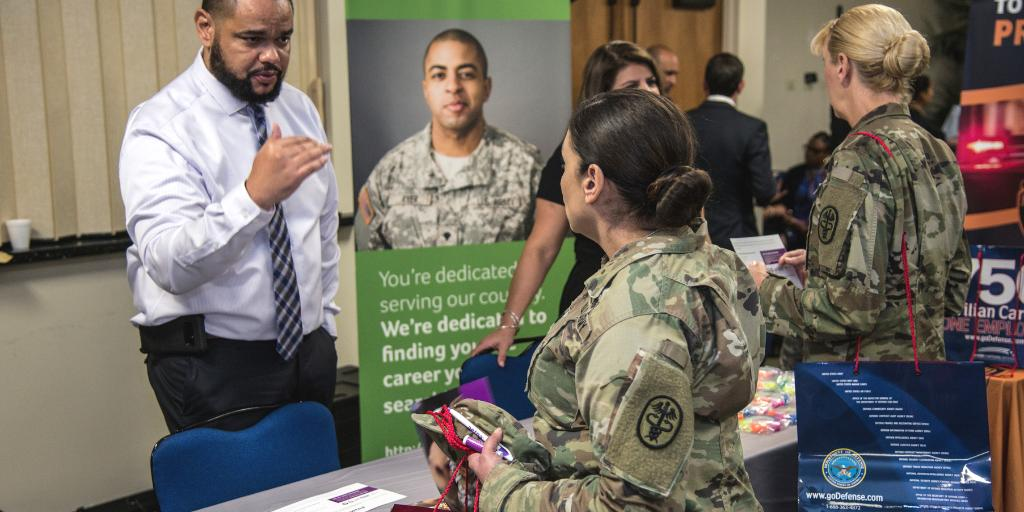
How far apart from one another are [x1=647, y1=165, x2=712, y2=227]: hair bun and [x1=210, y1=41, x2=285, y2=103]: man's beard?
52.6 inches

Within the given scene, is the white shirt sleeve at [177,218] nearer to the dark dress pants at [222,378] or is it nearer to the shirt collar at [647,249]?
the dark dress pants at [222,378]

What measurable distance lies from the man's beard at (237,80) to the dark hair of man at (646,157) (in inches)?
49.0

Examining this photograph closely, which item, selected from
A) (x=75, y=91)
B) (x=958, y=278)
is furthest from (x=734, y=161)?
(x=75, y=91)

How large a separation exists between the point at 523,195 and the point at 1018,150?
67.7 inches

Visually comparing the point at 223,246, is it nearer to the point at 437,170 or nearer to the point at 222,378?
the point at 222,378

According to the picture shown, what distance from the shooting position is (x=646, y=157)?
1.33 meters

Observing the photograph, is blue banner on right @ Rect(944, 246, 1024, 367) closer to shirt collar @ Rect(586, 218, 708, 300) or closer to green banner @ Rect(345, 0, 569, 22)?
green banner @ Rect(345, 0, 569, 22)

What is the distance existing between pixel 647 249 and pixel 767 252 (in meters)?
1.20

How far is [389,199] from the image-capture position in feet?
10.6

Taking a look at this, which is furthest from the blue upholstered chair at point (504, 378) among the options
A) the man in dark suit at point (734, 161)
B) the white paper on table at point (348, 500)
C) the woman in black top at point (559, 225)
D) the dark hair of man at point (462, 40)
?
the man in dark suit at point (734, 161)

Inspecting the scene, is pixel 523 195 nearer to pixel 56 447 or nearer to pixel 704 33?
pixel 56 447

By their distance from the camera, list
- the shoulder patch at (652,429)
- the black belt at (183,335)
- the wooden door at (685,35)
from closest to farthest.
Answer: the shoulder patch at (652,429) → the black belt at (183,335) → the wooden door at (685,35)

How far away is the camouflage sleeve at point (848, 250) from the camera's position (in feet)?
7.08

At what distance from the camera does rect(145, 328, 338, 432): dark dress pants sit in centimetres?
230
